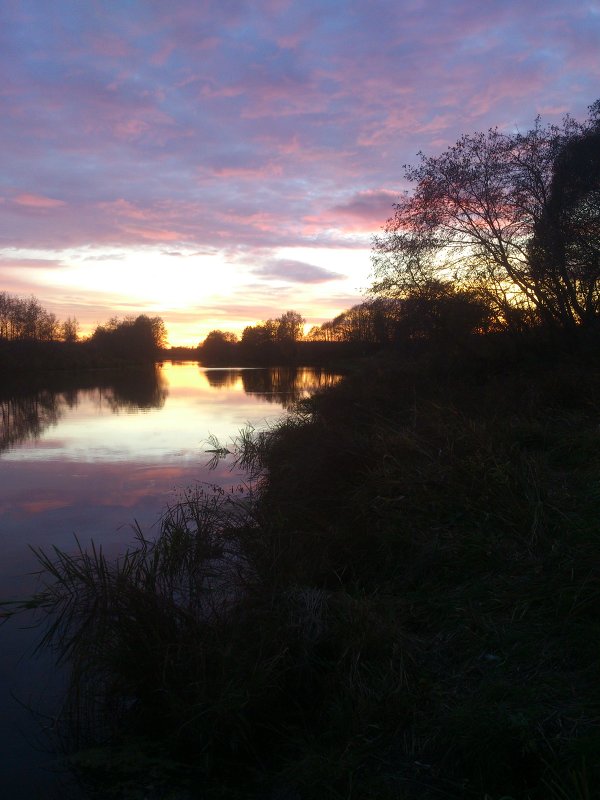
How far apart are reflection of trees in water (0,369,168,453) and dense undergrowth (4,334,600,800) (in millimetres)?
14680

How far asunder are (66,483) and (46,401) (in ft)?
76.1

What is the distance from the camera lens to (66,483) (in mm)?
14250

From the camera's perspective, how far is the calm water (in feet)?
17.0

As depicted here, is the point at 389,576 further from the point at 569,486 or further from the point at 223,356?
the point at 223,356

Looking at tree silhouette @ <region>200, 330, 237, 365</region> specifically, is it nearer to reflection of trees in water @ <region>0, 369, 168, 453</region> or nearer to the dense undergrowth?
reflection of trees in water @ <region>0, 369, 168, 453</region>

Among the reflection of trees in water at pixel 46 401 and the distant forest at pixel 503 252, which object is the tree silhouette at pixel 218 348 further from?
the distant forest at pixel 503 252

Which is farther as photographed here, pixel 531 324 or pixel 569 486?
pixel 531 324

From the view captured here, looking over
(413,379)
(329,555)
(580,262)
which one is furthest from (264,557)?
(580,262)

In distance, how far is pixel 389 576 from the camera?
694 centimetres

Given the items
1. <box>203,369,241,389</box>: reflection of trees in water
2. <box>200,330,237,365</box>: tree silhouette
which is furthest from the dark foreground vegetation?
<box>200,330,237,365</box>: tree silhouette

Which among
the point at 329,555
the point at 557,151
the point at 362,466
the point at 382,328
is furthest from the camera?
the point at 382,328

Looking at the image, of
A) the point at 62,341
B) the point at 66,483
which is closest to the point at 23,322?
the point at 62,341

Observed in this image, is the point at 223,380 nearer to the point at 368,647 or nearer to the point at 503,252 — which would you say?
the point at 503,252

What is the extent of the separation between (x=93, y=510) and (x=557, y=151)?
16927 millimetres
